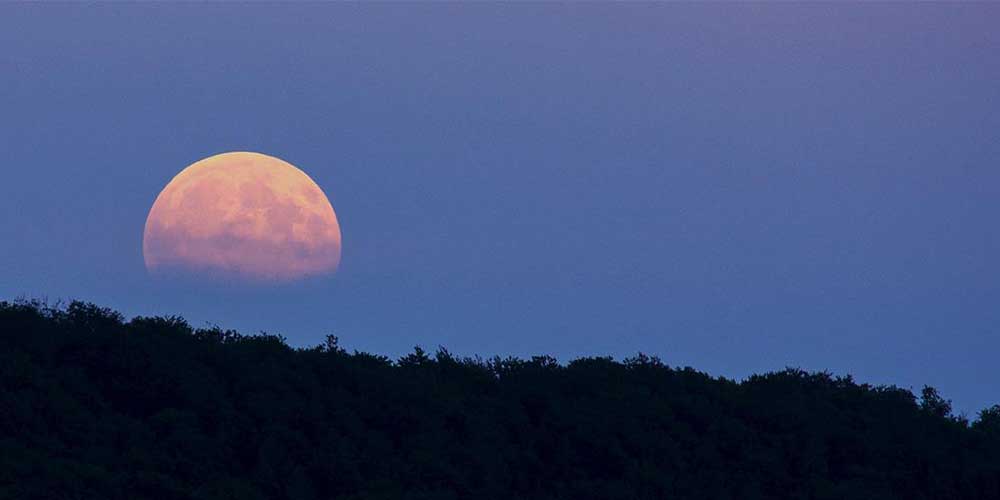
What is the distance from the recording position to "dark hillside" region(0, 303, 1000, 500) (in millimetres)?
29312

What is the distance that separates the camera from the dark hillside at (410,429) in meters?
29.3

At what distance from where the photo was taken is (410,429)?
33531 mm

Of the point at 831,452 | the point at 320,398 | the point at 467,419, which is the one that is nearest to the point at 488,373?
the point at 467,419

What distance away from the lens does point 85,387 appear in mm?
31125

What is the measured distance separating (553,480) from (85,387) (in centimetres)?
1182

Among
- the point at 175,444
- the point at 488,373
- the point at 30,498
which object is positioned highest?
the point at 488,373

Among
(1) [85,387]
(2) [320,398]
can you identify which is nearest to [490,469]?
(2) [320,398]

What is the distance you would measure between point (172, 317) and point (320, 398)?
5.85 meters

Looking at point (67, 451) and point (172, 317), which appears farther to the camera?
point (172, 317)

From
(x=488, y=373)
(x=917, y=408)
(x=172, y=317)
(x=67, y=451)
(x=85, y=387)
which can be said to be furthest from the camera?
(x=917, y=408)

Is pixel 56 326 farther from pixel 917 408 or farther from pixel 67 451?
pixel 917 408

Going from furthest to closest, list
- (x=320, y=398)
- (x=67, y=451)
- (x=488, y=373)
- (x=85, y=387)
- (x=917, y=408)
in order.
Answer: (x=917, y=408)
(x=488, y=373)
(x=320, y=398)
(x=85, y=387)
(x=67, y=451)

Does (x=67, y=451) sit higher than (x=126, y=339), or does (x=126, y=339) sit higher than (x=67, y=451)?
(x=126, y=339)

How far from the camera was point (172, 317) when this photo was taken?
36.6 metres
